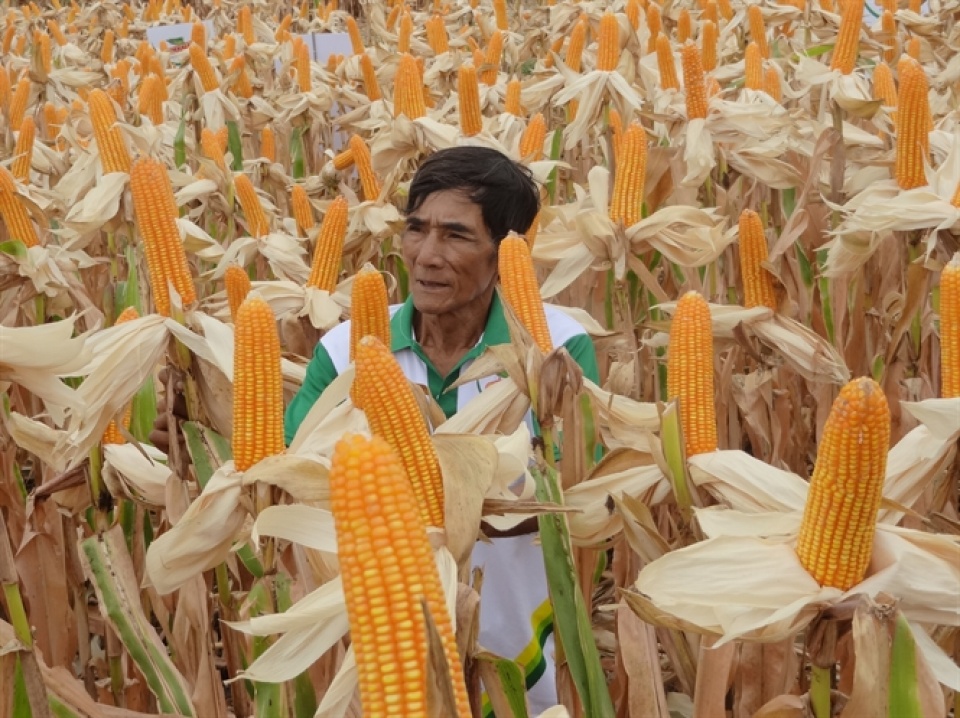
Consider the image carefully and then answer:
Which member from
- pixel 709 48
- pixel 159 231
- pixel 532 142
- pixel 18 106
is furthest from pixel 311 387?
pixel 709 48

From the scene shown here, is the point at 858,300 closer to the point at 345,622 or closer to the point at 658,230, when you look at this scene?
the point at 658,230

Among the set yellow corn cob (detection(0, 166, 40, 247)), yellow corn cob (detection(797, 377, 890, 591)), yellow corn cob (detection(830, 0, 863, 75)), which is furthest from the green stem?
yellow corn cob (detection(830, 0, 863, 75))

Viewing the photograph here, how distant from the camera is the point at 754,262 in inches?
124

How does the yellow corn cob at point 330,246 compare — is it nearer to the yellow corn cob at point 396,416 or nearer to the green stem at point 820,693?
the yellow corn cob at point 396,416

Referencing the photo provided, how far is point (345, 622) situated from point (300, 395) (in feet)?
4.94

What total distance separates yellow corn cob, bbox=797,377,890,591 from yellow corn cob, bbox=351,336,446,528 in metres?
0.53

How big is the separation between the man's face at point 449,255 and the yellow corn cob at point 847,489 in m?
1.58

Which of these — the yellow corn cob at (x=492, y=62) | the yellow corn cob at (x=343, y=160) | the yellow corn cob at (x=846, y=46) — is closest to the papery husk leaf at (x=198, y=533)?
the yellow corn cob at (x=343, y=160)

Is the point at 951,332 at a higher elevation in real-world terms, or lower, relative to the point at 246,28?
lower

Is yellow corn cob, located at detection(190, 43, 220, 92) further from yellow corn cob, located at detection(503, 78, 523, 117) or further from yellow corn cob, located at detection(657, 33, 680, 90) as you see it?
yellow corn cob, located at detection(657, 33, 680, 90)

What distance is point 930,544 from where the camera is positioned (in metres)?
1.62

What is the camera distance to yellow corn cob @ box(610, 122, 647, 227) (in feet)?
11.8

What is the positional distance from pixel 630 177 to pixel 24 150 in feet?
9.38

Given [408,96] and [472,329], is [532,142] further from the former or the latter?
[472,329]
